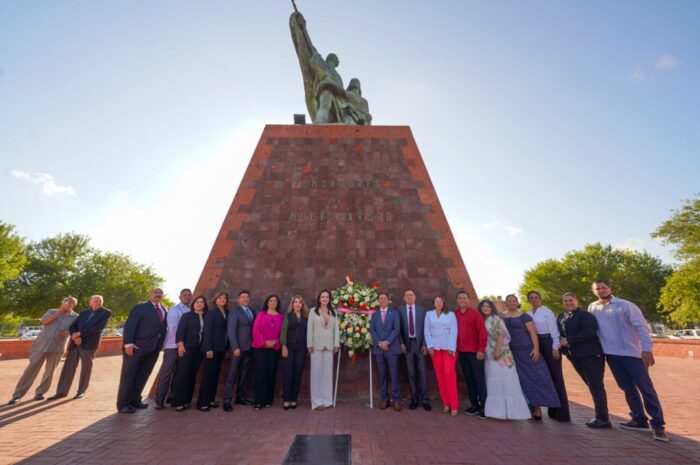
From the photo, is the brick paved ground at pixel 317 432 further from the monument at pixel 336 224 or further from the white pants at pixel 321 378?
the monument at pixel 336 224

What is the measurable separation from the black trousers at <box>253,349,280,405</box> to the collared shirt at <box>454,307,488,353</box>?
3522 mm

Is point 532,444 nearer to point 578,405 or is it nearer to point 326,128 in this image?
point 578,405

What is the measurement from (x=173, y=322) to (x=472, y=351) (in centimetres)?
577

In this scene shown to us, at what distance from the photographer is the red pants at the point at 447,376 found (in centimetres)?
559

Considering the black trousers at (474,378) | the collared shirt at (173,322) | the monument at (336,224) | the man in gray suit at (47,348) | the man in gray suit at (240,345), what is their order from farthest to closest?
the monument at (336,224)
the man in gray suit at (47,348)
the collared shirt at (173,322)
the man in gray suit at (240,345)
the black trousers at (474,378)

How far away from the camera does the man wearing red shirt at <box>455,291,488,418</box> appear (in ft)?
18.4

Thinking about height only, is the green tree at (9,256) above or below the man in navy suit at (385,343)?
above

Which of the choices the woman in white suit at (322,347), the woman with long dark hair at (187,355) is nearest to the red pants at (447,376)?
the woman in white suit at (322,347)


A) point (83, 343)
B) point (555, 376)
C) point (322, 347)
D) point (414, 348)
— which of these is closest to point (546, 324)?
point (555, 376)

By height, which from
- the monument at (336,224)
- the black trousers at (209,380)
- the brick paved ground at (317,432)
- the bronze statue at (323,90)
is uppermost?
the bronze statue at (323,90)

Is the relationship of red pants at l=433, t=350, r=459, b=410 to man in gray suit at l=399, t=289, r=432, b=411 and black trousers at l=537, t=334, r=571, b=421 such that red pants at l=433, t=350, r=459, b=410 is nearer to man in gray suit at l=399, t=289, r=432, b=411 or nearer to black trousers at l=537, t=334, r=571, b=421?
man in gray suit at l=399, t=289, r=432, b=411

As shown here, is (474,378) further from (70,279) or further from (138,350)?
(70,279)

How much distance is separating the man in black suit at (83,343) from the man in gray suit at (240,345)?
3222mm

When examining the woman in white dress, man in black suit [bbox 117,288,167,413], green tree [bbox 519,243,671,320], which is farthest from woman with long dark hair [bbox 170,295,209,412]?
green tree [bbox 519,243,671,320]
